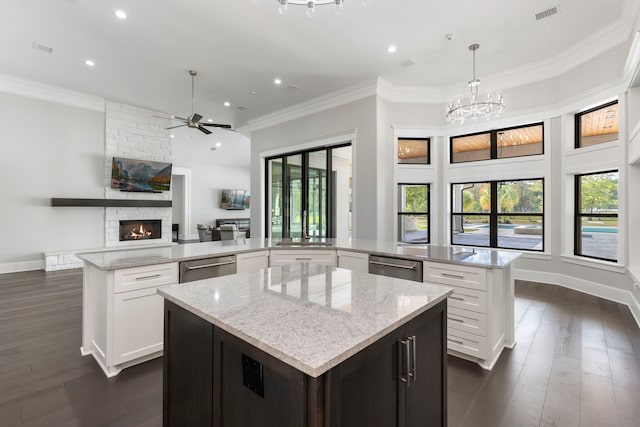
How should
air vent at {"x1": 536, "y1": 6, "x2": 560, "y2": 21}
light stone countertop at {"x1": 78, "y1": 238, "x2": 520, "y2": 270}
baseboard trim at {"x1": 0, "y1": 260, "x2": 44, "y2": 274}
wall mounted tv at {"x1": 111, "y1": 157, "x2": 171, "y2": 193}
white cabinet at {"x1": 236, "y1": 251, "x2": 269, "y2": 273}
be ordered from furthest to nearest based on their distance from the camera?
wall mounted tv at {"x1": 111, "y1": 157, "x2": 171, "y2": 193}, baseboard trim at {"x1": 0, "y1": 260, "x2": 44, "y2": 274}, air vent at {"x1": 536, "y1": 6, "x2": 560, "y2": 21}, white cabinet at {"x1": 236, "y1": 251, "x2": 269, "y2": 273}, light stone countertop at {"x1": 78, "y1": 238, "x2": 520, "y2": 270}

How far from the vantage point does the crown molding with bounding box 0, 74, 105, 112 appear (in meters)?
5.75

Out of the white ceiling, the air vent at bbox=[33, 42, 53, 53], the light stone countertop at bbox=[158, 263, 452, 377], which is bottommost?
the light stone countertop at bbox=[158, 263, 452, 377]

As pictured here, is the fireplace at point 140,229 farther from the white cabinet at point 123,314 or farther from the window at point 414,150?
the window at point 414,150

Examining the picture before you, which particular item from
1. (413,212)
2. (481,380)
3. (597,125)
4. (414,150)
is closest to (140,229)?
(413,212)

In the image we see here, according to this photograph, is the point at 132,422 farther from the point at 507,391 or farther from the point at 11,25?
the point at 11,25

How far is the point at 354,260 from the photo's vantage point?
3348mm

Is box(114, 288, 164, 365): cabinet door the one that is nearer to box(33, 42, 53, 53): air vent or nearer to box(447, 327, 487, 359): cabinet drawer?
box(447, 327, 487, 359): cabinet drawer

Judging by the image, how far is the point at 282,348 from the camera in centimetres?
93

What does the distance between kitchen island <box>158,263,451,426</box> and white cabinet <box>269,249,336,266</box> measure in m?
1.76

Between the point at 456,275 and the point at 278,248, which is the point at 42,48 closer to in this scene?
the point at 278,248

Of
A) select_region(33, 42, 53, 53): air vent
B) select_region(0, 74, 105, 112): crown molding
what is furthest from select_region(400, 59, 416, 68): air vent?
select_region(0, 74, 105, 112): crown molding

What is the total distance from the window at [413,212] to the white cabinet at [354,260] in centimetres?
315


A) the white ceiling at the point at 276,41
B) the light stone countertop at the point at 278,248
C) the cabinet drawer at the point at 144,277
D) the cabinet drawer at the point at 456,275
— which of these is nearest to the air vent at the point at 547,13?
the white ceiling at the point at 276,41

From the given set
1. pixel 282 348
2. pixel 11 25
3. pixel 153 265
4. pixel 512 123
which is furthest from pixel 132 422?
pixel 512 123
